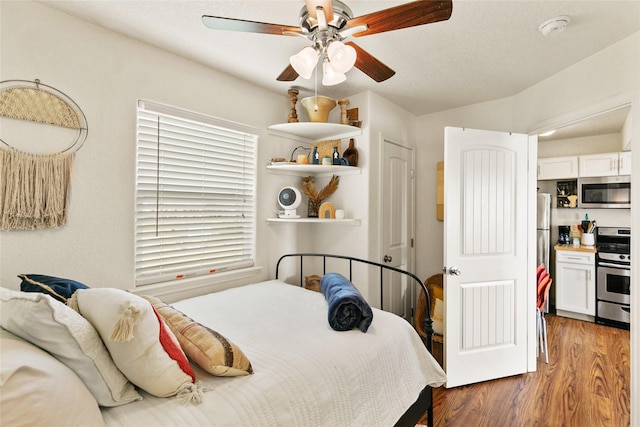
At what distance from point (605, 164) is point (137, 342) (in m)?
5.13

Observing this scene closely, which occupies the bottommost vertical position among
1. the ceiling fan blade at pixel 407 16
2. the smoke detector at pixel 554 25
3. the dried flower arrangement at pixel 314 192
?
the dried flower arrangement at pixel 314 192

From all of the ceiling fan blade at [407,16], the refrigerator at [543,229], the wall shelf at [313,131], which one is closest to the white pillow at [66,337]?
the ceiling fan blade at [407,16]

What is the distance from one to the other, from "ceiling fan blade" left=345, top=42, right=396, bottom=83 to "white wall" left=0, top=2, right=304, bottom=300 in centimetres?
131

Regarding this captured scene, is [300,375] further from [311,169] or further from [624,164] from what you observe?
[624,164]

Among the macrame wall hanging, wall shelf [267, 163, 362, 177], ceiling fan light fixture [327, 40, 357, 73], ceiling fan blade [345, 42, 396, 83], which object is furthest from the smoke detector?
the macrame wall hanging

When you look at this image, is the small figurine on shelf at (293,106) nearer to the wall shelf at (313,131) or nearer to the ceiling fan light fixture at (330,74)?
the wall shelf at (313,131)

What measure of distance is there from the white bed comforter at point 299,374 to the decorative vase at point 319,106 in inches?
61.9

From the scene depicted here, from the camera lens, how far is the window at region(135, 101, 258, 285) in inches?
80.1

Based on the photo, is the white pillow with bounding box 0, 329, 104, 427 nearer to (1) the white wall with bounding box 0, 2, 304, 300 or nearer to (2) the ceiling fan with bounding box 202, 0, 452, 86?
(1) the white wall with bounding box 0, 2, 304, 300

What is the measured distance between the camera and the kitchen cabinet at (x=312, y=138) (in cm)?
259

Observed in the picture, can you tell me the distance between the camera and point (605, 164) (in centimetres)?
378

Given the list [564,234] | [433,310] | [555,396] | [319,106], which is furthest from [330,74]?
[564,234]

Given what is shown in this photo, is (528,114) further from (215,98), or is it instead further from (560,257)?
(215,98)

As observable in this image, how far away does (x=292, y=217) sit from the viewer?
270cm
